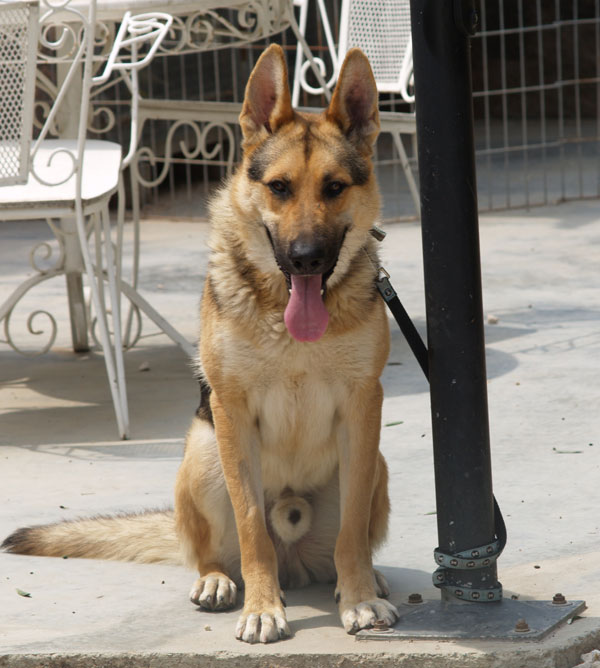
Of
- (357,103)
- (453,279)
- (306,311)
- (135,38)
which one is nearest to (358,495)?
(306,311)

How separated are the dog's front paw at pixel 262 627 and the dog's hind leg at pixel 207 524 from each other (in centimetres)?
19

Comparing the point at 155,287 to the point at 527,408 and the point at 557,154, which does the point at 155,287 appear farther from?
the point at 557,154

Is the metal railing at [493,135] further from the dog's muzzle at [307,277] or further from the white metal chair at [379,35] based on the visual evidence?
the dog's muzzle at [307,277]

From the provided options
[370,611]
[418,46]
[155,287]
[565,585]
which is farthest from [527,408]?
[155,287]

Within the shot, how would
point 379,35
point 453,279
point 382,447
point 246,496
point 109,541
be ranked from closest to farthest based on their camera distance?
1. point 453,279
2. point 246,496
3. point 109,541
4. point 382,447
5. point 379,35

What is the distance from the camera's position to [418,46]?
2488 mm

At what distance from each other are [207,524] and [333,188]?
935mm

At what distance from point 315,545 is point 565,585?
66 centimetres

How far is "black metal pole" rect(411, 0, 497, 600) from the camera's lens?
2463mm

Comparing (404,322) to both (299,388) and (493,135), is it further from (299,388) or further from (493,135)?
(493,135)

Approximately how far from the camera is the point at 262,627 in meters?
2.60

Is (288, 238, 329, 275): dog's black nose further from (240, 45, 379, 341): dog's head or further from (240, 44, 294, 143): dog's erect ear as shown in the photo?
(240, 44, 294, 143): dog's erect ear

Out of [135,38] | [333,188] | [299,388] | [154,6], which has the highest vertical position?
[154,6]

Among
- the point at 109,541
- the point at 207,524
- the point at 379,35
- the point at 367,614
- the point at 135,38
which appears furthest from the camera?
the point at 379,35
